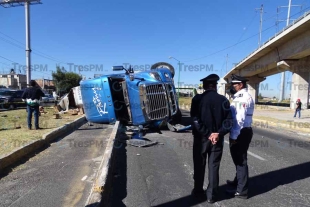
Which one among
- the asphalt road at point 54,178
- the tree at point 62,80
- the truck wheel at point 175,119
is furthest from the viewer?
the tree at point 62,80

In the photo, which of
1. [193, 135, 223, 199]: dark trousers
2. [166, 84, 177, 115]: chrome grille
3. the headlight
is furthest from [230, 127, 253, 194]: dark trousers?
the headlight

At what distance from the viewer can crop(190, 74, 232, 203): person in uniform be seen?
12.3 feet

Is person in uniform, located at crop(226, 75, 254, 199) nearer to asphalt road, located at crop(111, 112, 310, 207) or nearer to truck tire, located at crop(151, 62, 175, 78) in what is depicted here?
asphalt road, located at crop(111, 112, 310, 207)

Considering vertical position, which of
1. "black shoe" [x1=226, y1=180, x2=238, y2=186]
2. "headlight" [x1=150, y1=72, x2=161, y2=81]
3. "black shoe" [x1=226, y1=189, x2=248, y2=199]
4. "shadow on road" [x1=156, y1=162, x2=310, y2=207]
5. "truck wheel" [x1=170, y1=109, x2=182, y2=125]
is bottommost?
"shadow on road" [x1=156, y1=162, x2=310, y2=207]

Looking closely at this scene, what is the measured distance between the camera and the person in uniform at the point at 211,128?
3746 mm

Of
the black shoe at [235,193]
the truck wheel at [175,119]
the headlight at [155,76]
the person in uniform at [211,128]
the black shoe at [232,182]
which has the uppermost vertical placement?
the headlight at [155,76]

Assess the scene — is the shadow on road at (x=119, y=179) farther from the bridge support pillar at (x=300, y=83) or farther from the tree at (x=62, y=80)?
the tree at (x=62, y=80)

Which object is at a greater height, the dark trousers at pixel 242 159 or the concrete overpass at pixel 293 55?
the concrete overpass at pixel 293 55

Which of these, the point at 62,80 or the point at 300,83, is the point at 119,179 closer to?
the point at 300,83

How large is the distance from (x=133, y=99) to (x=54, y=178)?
5085 mm

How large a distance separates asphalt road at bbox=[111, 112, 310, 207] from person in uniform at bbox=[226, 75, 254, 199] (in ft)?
0.81

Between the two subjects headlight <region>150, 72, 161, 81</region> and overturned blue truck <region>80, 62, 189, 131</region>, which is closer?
overturned blue truck <region>80, 62, 189, 131</region>

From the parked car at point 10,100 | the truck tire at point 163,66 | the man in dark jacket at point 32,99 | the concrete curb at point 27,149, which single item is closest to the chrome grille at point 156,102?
the truck tire at point 163,66

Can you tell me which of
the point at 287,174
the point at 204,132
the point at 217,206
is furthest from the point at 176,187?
the point at 287,174
